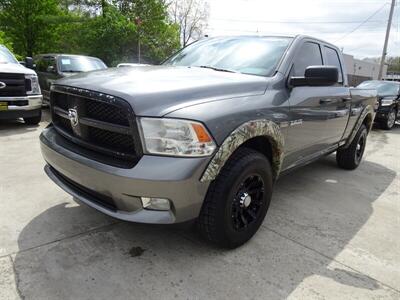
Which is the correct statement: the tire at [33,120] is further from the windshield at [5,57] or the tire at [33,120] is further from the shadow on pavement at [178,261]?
the shadow on pavement at [178,261]

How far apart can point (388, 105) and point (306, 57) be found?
8.82 meters

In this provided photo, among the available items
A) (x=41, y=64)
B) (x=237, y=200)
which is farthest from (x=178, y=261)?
(x=41, y=64)

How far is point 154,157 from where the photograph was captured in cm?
224

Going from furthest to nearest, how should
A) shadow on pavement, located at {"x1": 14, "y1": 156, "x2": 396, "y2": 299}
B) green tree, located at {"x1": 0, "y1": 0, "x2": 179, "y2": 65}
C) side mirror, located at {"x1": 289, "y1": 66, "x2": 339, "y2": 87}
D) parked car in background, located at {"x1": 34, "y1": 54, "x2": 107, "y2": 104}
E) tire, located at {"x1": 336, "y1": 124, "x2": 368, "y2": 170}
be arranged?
green tree, located at {"x1": 0, "y1": 0, "x2": 179, "y2": 65} → parked car in background, located at {"x1": 34, "y1": 54, "x2": 107, "y2": 104} → tire, located at {"x1": 336, "y1": 124, "x2": 368, "y2": 170} → side mirror, located at {"x1": 289, "y1": 66, "x2": 339, "y2": 87} → shadow on pavement, located at {"x1": 14, "y1": 156, "x2": 396, "y2": 299}

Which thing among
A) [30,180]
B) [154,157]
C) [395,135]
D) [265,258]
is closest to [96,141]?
[154,157]

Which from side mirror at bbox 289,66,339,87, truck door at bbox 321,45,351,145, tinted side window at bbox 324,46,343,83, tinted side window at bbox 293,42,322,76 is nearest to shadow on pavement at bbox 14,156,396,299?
truck door at bbox 321,45,351,145

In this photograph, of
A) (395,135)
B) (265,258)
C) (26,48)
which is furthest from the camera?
(26,48)

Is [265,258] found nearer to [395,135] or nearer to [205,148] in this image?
[205,148]

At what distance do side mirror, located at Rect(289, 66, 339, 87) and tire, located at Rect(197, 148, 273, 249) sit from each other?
819 millimetres

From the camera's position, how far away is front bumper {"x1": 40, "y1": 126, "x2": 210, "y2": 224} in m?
2.22

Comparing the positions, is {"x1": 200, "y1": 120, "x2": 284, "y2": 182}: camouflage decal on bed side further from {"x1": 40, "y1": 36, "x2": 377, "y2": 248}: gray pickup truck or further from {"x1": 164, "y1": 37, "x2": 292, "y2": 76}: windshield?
{"x1": 164, "y1": 37, "x2": 292, "y2": 76}: windshield

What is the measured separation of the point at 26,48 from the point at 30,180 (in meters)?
20.9

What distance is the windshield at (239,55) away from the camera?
3.33m

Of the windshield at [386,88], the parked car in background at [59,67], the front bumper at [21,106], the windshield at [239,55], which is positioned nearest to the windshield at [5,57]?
the front bumper at [21,106]
